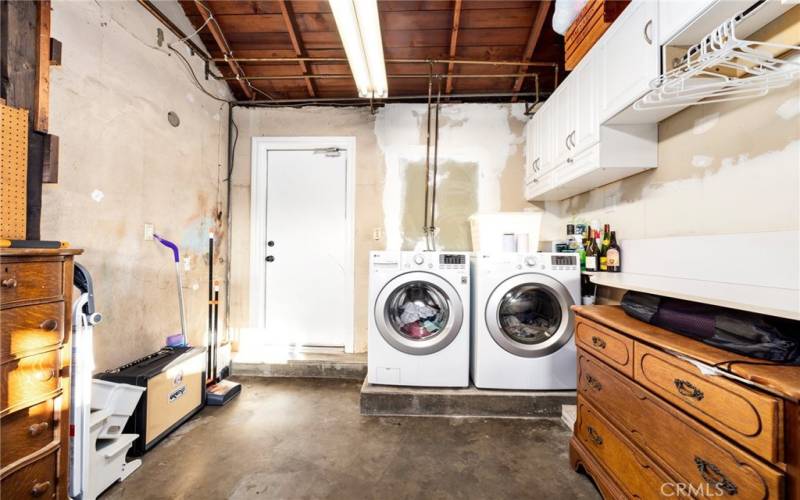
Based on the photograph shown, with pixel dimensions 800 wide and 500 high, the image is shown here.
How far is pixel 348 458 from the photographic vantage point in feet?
5.65

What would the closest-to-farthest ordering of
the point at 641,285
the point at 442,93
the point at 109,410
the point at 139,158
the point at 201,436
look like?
1. the point at 641,285
2. the point at 109,410
3. the point at 201,436
4. the point at 139,158
5. the point at 442,93

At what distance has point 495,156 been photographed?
312 cm

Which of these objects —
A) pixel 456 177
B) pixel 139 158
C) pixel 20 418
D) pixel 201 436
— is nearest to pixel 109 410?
pixel 20 418

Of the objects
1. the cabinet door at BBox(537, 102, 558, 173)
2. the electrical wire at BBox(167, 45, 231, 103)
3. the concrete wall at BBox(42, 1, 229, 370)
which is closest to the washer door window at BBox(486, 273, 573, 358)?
the cabinet door at BBox(537, 102, 558, 173)

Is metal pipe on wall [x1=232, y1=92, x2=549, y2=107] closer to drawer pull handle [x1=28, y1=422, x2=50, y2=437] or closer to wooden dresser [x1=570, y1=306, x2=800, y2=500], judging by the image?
wooden dresser [x1=570, y1=306, x2=800, y2=500]

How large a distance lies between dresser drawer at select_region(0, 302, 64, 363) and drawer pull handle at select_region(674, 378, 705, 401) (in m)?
2.15

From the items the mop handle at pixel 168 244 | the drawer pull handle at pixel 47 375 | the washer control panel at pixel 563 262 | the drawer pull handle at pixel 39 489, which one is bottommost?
the drawer pull handle at pixel 39 489

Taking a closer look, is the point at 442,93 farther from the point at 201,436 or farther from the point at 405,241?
the point at 201,436

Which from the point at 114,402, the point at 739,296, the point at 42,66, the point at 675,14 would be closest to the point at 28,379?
the point at 114,402

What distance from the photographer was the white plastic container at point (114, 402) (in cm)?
153

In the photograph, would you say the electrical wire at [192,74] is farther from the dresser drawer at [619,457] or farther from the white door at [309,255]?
the dresser drawer at [619,457]

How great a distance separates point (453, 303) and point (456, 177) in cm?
146

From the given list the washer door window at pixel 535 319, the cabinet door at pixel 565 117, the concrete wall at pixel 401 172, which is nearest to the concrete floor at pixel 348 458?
the washer door window at pixel 535 319

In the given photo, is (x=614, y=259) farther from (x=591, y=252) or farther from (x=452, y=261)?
(x=452, y=261)
